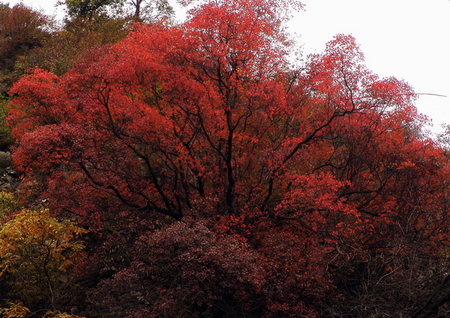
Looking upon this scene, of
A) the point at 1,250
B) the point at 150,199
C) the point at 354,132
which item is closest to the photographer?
the point at 1,250

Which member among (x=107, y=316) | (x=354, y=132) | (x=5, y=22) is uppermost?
(x=5, y=22)

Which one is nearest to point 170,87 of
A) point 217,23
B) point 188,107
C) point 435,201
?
point 188,107

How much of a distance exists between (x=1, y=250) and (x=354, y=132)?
11225mm

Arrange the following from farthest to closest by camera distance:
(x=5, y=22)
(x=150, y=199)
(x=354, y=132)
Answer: (x=5, y=22) < (x=150, y=199) < (x=354, y=132)

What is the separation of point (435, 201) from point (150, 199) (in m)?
9.36

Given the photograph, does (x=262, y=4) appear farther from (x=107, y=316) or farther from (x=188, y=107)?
(x=107, y=316)

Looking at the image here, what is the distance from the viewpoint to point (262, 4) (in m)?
14.2

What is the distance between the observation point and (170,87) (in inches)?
538

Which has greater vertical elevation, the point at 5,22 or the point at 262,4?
the point at 5,22

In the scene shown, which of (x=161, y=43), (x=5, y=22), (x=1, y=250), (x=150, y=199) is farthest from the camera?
(x=5, y=22)

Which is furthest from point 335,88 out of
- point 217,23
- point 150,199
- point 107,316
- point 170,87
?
point 107,316

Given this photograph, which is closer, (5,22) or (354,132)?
(354,132)

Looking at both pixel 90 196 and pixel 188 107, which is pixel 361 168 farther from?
pixel 90 196

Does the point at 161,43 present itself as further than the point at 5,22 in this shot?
No
